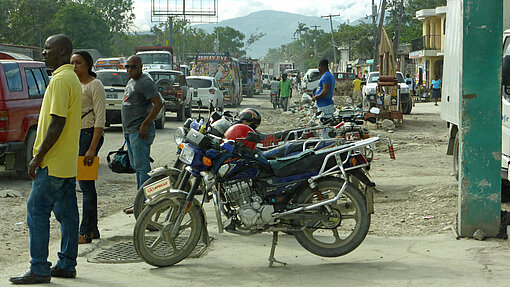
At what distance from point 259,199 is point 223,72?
102 feet

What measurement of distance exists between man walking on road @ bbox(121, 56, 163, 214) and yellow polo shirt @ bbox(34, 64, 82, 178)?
2166 mm

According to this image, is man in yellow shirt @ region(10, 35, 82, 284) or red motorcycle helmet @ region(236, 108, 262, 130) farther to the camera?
red motorcycle helmet @ region(236, 108, 262, 130)

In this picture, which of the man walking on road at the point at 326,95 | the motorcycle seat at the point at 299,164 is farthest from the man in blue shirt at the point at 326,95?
the motorcycle seat at the point at 299,164

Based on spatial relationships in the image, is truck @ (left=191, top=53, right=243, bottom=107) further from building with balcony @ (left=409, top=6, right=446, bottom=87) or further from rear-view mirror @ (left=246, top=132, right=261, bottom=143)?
rear-view mirror @ (left=246, top=132, right=261, bottom=143)

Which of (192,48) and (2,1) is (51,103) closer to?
(2,1)

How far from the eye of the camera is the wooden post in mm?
6645

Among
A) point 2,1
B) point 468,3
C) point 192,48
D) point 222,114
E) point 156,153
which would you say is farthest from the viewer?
point 192,48

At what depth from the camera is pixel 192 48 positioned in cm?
10894

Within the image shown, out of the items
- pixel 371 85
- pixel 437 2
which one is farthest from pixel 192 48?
pixel 371 85

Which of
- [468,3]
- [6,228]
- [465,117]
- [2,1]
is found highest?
[2,1]

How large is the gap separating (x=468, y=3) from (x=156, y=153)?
9.65m

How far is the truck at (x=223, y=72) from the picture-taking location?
36094 millimetres

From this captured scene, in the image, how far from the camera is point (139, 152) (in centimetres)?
770

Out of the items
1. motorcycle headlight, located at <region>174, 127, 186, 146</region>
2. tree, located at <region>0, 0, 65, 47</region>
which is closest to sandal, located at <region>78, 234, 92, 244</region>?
motorcycle headlight, located at <region>174, 127, 186, 146</region>
